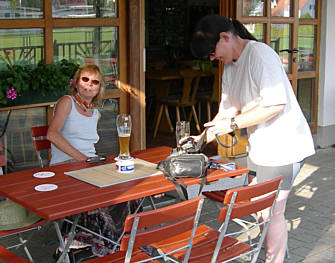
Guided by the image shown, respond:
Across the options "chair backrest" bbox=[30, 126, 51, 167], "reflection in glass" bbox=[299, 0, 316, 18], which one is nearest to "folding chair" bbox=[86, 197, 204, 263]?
"chair backrest" bbox=[30, 126, 51, 167]

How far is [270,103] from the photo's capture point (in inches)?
131

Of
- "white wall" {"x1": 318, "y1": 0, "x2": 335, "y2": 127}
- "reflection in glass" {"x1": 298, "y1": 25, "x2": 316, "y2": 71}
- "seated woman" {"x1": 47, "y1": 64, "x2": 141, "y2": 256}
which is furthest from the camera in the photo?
"white wall" {"x1": 318, "y1": 0, "x2": 335, "y2": 127}

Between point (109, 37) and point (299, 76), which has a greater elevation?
point (109, 37)

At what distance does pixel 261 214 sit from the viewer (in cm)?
363

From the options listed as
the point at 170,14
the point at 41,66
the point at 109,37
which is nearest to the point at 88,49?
the point at 109,37

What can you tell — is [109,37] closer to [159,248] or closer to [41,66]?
[41,66]

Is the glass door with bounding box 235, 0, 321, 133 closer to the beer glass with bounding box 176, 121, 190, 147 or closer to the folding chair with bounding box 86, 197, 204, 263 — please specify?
the beer glass with bounding box 176, 121, 190, 147

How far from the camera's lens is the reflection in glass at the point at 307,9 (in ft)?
24.6

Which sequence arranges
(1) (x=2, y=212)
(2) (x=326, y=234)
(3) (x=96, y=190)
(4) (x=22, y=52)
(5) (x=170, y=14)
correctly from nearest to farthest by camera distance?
(3) (x=96, y=190)
(1) (x=2, y=212)
(2) (x=326, y=234)
(4) (x=22, y=52)
(5) (x=170, y=14)

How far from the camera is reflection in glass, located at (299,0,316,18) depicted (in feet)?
24.6

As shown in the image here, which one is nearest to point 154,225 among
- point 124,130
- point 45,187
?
point 45,187

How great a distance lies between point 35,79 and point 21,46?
32 centimetres

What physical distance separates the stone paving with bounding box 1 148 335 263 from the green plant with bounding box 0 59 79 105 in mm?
1111

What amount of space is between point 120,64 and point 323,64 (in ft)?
10.8
